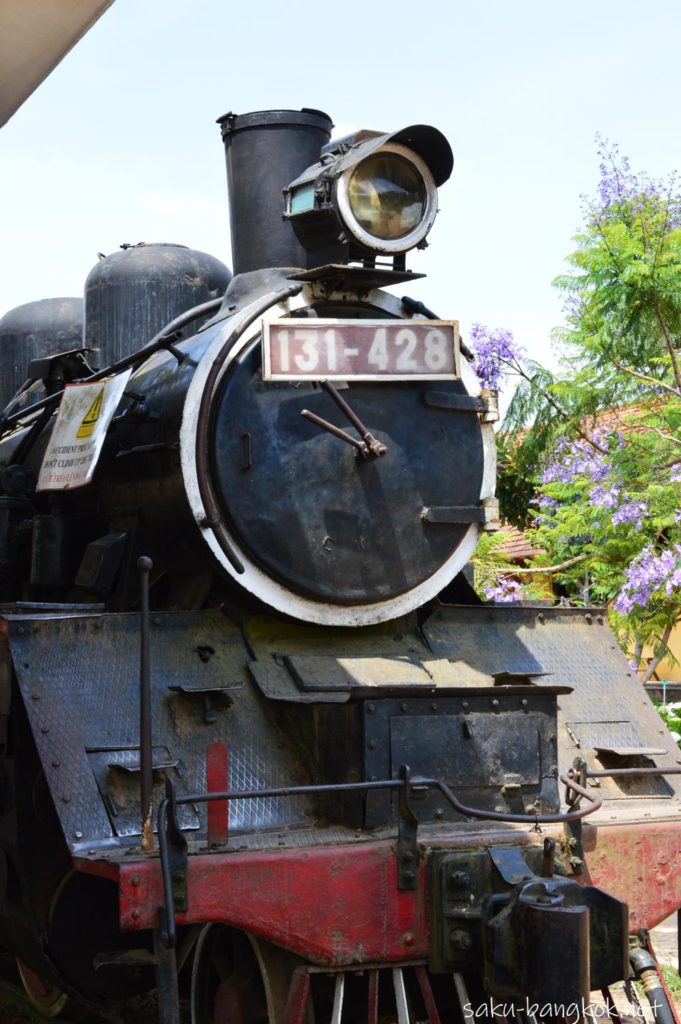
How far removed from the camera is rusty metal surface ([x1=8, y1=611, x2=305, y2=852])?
12.3 ft

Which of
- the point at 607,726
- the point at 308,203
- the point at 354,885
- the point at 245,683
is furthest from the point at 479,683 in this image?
the point at 308,203

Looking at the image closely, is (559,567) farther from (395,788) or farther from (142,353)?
(395,788)

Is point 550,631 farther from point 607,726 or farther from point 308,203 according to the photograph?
point 308,203

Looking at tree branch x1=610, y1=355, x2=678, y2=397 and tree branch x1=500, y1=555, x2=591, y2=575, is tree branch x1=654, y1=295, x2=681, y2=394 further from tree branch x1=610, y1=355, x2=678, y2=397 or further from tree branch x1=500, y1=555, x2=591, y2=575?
tree branch x1=500, y1=555, x2=591, y2=575

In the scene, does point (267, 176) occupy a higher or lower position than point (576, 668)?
higher

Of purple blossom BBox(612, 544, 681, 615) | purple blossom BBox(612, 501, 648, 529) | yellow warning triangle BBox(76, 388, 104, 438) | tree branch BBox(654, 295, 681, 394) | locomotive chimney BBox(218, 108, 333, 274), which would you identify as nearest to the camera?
yellow warning triangle BBox(76, 388, 104, 438)

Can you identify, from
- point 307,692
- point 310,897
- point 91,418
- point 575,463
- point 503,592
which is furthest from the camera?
point 503,592

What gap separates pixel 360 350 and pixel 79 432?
114cm

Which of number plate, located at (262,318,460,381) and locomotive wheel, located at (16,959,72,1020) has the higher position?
number plate, located at (262,318,460,381)

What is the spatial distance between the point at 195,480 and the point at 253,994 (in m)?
1.59

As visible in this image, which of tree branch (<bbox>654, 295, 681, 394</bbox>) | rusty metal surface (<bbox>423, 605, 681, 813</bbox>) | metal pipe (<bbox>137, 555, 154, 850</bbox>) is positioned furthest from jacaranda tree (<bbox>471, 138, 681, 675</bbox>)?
metal pipe (<bbox>137, 555, 154, 850</bbox>)

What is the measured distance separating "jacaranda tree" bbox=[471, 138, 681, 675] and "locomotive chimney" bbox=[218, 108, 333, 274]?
21.7 ft

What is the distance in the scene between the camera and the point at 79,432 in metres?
4.85

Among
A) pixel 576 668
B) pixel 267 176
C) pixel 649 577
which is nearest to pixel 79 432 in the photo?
pixel 267 176
